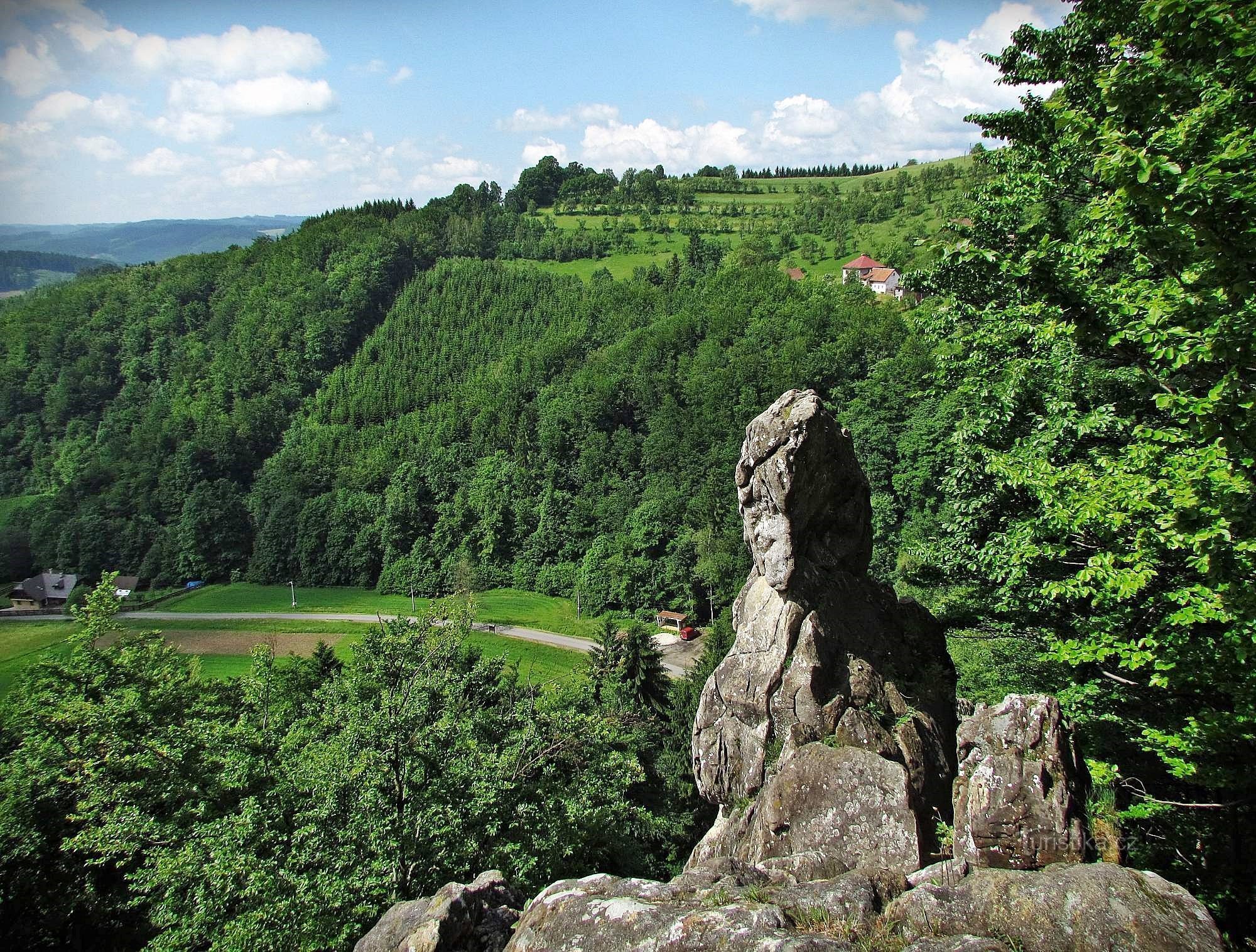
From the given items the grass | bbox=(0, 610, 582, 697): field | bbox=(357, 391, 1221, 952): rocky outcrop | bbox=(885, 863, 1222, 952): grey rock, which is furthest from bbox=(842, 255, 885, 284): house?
bbox=(885, 863, 1222, 952): grey rock

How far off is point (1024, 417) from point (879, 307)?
66322mm

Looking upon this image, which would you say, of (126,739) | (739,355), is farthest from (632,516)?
(126,739)

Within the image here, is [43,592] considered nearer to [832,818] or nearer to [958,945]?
[832,818]

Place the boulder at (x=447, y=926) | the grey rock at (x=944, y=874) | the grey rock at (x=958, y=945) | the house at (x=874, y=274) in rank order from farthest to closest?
the house at (x=874, y=274), the boulder at (x=447, y=926), the grey rock at (x=944, y=874), the grey rock at (x=958, y=945)

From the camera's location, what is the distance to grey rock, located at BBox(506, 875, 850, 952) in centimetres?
657

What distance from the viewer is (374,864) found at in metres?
12.9

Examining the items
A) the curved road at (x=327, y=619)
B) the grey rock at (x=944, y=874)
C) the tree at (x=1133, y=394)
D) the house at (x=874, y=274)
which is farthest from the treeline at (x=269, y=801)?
the house at (x=874, y=274)

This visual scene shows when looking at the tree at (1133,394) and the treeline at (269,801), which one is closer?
the tree at (1133,394)

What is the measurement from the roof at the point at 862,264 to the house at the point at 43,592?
9766cm

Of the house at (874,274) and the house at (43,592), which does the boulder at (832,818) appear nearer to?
the house at (43,592)

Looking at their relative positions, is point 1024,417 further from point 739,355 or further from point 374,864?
point 739,355

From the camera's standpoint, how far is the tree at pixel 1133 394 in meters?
7.63

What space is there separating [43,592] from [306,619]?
1184 inches

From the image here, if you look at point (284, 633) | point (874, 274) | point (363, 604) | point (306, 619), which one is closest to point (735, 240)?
point (874, 274)
